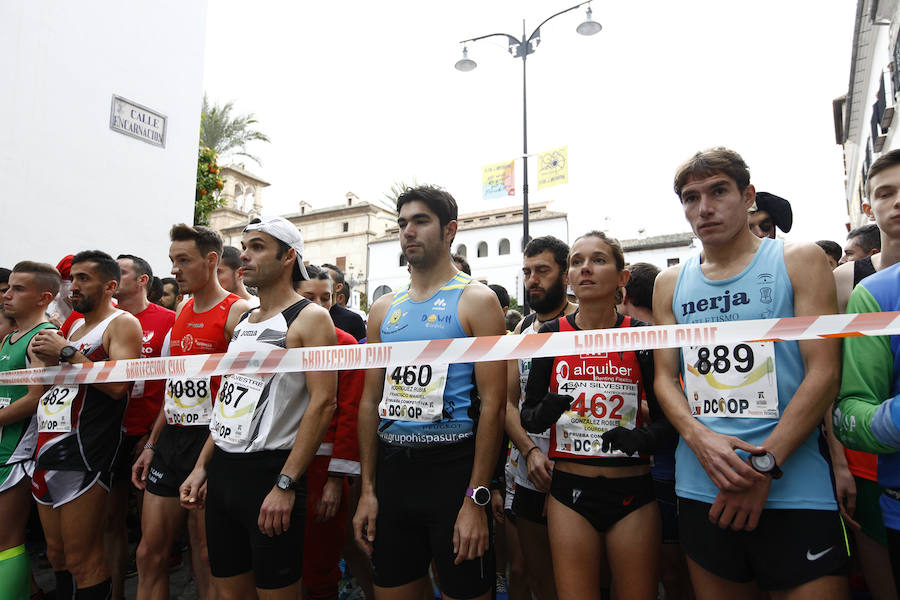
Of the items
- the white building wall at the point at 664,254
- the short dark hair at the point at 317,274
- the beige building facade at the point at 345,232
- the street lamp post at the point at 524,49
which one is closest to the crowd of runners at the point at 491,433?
the short dark hair at the point at 317,274

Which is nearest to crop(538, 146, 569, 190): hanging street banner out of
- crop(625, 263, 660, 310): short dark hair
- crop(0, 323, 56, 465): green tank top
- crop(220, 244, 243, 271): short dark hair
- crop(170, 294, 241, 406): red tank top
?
crop(220, 244, 243, 271): short dark hair

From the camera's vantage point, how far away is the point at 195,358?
11.0 ft

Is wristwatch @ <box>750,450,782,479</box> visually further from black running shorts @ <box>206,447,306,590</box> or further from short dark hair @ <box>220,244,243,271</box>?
short dark hair @ <box>220,244,243,271</box>

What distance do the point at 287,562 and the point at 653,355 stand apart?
2090 millimetres

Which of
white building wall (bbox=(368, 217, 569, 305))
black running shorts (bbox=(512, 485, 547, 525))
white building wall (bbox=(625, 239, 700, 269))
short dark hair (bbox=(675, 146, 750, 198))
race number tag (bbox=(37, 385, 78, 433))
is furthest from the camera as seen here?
white building wall (bbox=(368, 217, 569, 305))

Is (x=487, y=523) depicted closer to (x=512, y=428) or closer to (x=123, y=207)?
(x=512, y=428)

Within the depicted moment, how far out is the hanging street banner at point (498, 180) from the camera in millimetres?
22812

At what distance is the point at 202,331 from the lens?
367cm

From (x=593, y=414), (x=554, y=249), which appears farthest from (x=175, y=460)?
(x=554, y=249)

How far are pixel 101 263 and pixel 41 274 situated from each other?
53 centimetres

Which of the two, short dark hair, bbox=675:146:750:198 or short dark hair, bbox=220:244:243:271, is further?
short dark hair, bbox=220:244:243:271

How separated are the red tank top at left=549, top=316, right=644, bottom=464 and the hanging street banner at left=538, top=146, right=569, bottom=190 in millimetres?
17028

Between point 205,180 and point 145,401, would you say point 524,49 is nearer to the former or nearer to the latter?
point 205,180

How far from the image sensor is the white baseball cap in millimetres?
3209
